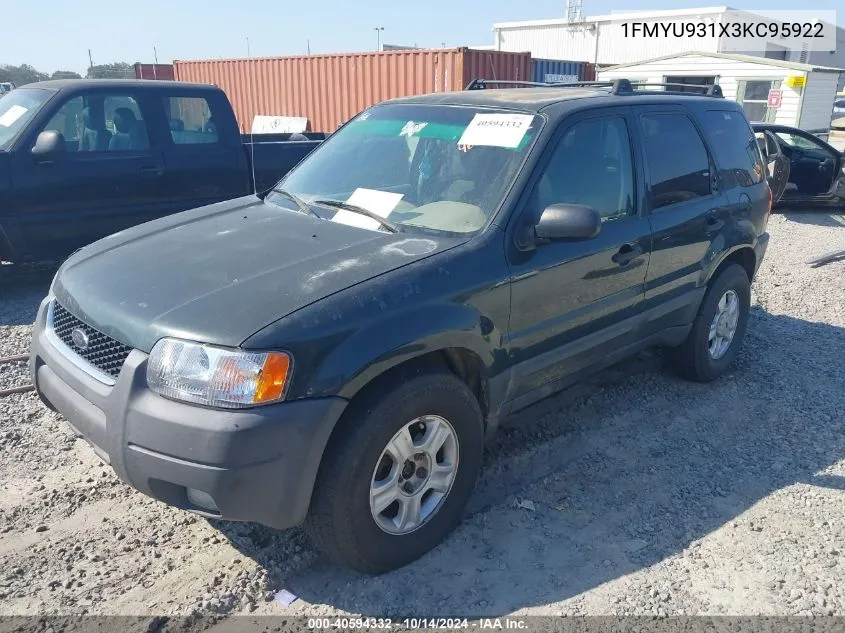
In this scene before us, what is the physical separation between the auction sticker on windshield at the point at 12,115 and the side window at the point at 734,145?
5862 mm

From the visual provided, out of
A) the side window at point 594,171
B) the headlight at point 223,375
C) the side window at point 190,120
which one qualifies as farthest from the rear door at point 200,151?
the headlight at point 223,375

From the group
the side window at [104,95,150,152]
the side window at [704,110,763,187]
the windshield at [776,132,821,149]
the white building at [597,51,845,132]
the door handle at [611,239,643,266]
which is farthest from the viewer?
the white building at [597,51,845,132]

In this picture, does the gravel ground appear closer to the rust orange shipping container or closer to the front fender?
the front fender

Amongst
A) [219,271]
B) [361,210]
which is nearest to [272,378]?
[219,271]

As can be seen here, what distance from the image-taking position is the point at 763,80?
19.4 metres

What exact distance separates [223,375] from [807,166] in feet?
39.1

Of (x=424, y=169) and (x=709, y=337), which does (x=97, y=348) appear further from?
(x=709, y=337)

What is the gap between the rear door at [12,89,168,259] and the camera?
622 centimetres

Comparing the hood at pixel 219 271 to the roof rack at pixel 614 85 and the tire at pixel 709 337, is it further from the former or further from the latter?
the tire at pixel 709 337

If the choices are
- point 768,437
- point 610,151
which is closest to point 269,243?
point 610,151

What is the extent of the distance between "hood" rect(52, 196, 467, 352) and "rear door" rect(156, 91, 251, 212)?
353 cm

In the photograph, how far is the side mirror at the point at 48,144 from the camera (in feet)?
19.9

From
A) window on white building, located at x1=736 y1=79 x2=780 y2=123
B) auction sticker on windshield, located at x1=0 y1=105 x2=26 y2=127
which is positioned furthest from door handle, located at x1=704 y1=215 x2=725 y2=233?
window on white building, located at x1=736 y1=79 x2=780 y2=123

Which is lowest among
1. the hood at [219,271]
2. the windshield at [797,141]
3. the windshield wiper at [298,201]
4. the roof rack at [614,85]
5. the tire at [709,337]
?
the tire at [709,337]
